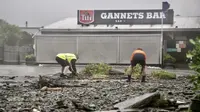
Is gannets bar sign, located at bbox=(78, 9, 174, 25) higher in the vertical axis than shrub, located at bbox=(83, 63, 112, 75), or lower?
higher

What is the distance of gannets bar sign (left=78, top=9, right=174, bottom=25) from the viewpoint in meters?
29.0

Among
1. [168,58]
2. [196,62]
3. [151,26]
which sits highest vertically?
[151,26]

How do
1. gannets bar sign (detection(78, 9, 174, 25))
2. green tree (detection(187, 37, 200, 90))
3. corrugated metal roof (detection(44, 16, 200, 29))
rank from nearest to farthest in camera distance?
green tree (detection(187, 37, 200, 90)) → corrugated metal roof (detection(44, 16, 200, 29)) → gannets bar sign (detection(78, 9, 174, 25))

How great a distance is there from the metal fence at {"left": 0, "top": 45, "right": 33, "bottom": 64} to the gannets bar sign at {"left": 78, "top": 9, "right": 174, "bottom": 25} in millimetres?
6672

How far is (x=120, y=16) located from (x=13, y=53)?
10271 millimetres

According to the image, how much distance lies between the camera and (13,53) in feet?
106

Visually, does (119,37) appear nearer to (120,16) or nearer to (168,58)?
(120,16)

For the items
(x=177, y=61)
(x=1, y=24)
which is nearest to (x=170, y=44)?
(x=177, y=61)

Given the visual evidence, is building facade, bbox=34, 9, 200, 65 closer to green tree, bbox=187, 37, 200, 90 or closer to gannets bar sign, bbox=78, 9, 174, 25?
gannets bar sign, bbox=78, 9, 174, 25

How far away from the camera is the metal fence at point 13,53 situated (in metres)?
31.2

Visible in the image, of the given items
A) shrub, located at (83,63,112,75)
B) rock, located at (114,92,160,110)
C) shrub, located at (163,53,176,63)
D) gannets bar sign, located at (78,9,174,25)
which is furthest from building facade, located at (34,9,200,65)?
rock, located at (114,92,160,110)

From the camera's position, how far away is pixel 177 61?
27.2 metres

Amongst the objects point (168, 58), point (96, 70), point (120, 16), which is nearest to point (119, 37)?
point (120, 16)

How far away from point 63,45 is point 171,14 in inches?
345
